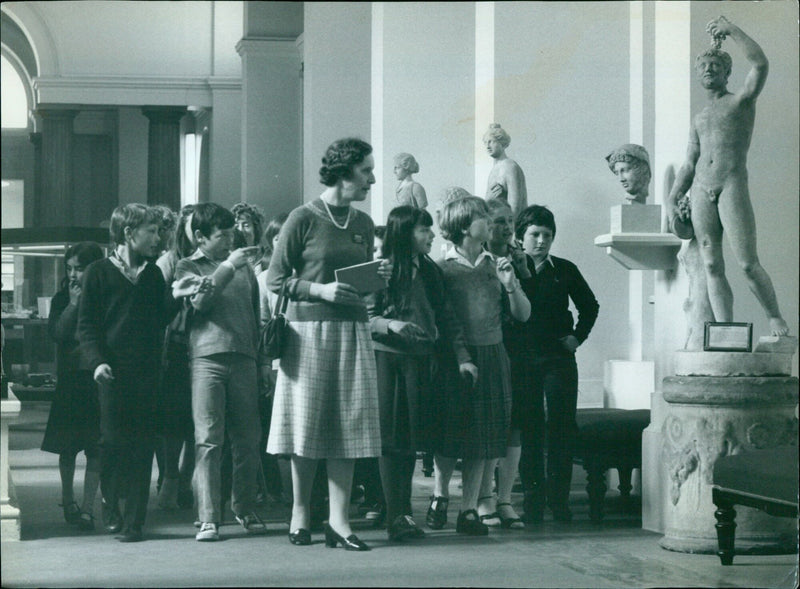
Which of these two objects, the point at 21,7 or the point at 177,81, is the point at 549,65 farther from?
the point at 21,7

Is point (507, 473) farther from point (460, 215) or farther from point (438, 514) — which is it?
point (460, 215)

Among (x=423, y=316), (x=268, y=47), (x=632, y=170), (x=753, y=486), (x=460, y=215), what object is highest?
(x=268, y=47)

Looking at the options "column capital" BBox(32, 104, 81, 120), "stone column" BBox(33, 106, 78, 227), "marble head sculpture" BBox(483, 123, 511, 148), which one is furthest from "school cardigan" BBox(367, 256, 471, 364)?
"column capital" BBox(32, 104, 81, 120)

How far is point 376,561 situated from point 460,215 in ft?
5.50

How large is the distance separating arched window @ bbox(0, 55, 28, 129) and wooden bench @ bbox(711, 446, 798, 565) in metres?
3.36

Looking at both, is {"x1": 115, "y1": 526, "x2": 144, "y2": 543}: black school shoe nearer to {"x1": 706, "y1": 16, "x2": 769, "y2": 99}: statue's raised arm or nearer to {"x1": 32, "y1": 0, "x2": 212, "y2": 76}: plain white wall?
{"x1": 32, "y1": 0, "x2": 212, "y2": 76}: plain white wall

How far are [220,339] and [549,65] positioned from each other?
8.48ft

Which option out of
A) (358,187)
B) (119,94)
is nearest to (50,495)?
(119,94)

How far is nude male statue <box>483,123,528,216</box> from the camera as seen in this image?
654 cm

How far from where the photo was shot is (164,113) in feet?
19.7

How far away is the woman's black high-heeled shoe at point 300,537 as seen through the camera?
521cm

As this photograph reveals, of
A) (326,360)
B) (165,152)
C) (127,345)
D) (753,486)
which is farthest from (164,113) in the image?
(753,486)

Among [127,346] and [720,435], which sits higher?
[127,346]

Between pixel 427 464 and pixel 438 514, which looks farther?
pixel 427 464
